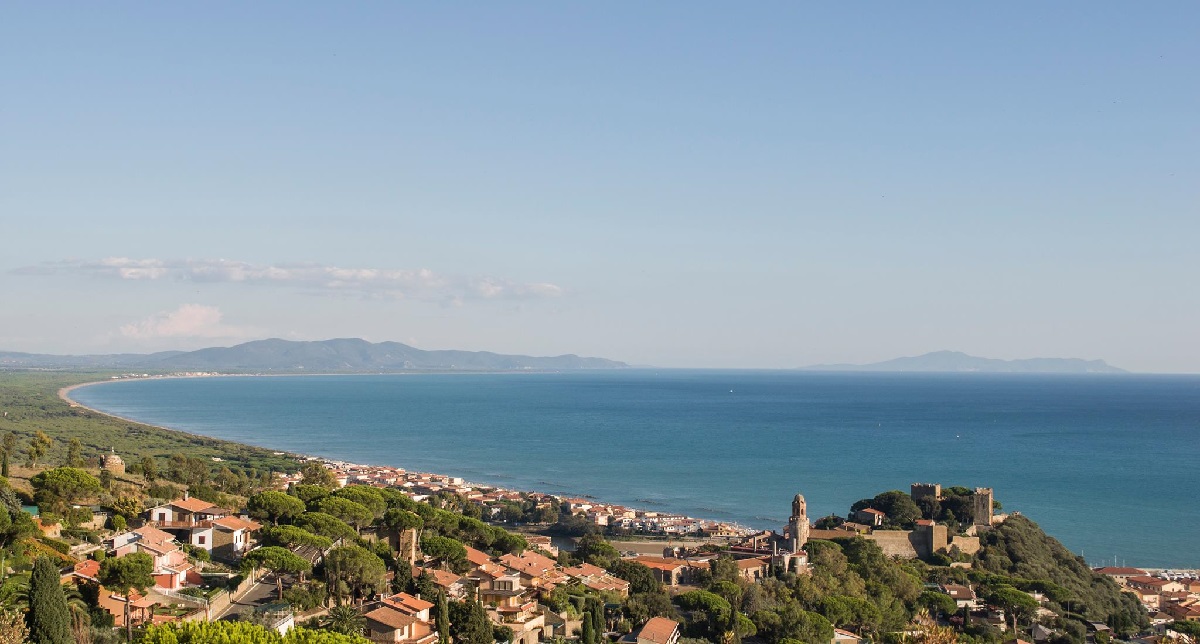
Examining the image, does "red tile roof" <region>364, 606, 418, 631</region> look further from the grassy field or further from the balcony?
the grassy field

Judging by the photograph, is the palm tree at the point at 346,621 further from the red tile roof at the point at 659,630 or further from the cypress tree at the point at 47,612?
the red tile roof at the point at 659,630

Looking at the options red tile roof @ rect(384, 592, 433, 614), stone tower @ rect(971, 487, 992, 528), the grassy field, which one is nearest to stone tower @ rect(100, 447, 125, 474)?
the grassy field

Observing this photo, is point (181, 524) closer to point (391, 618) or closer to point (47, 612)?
point (391, 618)

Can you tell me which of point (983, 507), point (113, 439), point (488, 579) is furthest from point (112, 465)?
point (113, 439)

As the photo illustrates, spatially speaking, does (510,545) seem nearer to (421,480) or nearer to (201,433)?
(421,480)

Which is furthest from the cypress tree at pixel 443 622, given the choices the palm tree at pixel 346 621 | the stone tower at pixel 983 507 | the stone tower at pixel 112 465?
the stone tower at pixel 983 507

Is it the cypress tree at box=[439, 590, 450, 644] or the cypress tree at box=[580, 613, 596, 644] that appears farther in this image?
the cypress tree at box=[580, 613, 596, 644]
